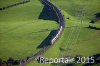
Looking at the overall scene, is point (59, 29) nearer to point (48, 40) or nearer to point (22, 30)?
point (48, 40)

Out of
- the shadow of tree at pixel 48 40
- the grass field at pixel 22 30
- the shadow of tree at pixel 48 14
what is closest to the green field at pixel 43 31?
the grass field at pixel 22 30

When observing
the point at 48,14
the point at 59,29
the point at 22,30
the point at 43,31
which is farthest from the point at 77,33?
the point at 48,14

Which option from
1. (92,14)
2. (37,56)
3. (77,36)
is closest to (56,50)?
(37,56)

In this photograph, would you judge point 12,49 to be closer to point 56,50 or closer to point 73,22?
point 56,50

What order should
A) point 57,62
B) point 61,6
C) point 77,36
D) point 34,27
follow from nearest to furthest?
point 57,62 < point 77,36 < point 34,27 < point 61,6

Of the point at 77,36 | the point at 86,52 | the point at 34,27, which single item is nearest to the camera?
the point at 86,52

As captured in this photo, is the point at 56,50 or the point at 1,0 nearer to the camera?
the point at 56,50
